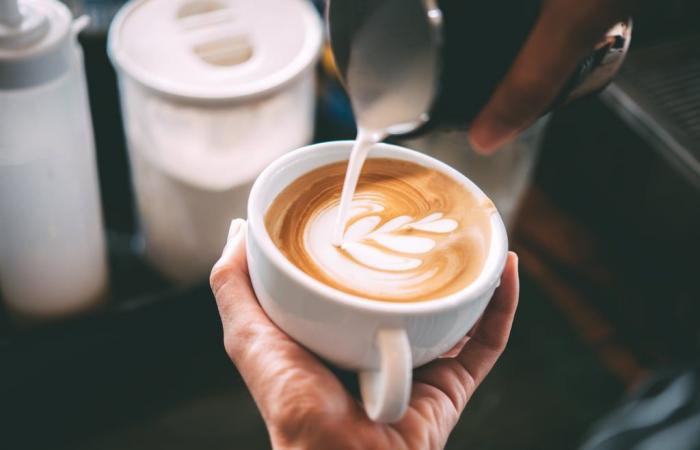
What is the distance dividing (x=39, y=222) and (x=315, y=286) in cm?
63

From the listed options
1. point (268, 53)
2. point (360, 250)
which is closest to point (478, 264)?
point (360, 250)

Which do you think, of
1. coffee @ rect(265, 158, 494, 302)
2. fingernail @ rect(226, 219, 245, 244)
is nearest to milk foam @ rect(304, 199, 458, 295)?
coffee @ rect(265, 158, 494, 302)

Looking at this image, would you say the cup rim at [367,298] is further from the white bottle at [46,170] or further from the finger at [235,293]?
the white bottle at [46,170]

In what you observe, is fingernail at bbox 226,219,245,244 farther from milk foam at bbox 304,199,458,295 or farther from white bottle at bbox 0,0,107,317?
white bottle at bbox 0,0,107,317

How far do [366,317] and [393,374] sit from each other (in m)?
0.05

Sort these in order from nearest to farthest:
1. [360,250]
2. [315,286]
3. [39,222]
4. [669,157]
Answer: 1. [315,286]
2. [360,250]
3. [39,222]
4. [669,157]

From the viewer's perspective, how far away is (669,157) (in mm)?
1227

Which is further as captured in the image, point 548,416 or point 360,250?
point 548,416

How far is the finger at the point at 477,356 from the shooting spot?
0.82 m

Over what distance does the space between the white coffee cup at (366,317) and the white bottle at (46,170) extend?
16.2 inches

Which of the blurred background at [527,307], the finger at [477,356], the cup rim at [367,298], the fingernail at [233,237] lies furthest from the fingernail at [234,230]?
the blurred background at [527,307]

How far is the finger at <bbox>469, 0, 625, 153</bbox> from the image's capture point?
59 cm

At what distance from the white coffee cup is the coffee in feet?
0.06

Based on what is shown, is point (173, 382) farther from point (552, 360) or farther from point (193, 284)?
point (552, 360)
